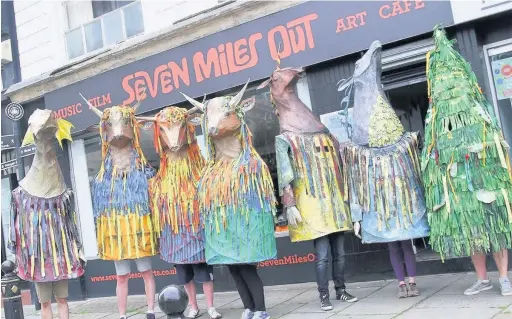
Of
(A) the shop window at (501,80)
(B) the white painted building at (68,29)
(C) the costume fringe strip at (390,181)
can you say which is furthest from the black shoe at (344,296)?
(B) the white painted building at (68,29)

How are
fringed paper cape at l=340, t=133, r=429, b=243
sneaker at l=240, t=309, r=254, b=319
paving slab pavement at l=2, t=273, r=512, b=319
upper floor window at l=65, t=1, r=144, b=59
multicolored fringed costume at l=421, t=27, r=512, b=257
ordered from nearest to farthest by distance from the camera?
1. paving slab pavement at l=2, t=273, r=512, b=319
2. multicolored fringed costume at l=421, t=27, r=512, b=257
3. fringed paper cape at l=340, t=133, r=429, b=243
4. sneaker at l=240, t=309, r=254, b=319
5. upper floor window at l=65, t=1, r=144, b=59

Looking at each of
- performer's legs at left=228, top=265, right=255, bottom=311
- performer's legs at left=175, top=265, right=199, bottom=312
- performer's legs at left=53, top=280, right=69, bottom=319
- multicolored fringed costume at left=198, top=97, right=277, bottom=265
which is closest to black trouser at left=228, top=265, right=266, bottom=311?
performer's legs at left=228, top=265, right=255, bottom=311

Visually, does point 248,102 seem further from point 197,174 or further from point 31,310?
point 31,310

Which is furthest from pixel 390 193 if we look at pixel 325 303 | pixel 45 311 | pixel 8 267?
pixel 8 267

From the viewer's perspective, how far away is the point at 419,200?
565cm

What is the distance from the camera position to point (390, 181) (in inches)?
222

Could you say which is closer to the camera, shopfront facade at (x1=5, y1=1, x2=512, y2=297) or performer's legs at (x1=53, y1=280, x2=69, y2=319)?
performer's legs at (x1=53, y1=280, x2=69, y2=319)

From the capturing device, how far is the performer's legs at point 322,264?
229 inches

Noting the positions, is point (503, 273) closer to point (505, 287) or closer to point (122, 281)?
point (505, 287)

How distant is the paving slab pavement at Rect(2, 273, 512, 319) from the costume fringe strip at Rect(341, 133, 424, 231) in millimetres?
762

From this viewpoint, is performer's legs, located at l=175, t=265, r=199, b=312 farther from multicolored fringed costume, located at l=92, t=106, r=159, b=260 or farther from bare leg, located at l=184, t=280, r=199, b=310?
multicolored fringed costume, located at l=92, t=106, r=159, b=260

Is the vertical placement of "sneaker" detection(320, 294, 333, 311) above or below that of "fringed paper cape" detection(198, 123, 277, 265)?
below

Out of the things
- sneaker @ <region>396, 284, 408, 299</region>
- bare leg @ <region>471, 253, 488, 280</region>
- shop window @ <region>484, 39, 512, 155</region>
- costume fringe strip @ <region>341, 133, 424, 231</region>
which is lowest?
sneaker @ <region>396, 284, 408, 299</region>

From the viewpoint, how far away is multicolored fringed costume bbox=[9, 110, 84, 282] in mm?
6043
